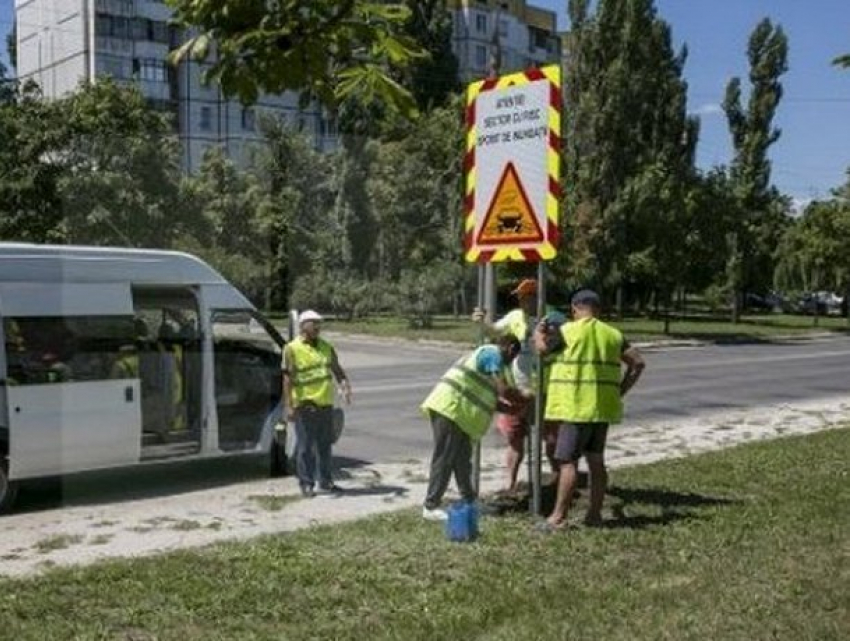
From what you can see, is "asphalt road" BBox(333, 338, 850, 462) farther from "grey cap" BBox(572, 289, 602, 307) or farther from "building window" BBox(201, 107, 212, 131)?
"building window" BBox(201, 107, 212, 131)

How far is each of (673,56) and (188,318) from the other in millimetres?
36764

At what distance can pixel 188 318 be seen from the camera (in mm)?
11383

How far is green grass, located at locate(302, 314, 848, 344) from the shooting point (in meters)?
38.7

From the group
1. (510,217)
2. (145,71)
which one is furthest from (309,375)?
(145,71)

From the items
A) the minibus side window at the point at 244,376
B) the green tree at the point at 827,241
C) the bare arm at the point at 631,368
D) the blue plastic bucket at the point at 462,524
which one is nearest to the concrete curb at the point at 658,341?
the green tree at the point at 827,241

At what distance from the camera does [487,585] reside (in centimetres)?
680

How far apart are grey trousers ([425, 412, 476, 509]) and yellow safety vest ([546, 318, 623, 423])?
0.70 meters

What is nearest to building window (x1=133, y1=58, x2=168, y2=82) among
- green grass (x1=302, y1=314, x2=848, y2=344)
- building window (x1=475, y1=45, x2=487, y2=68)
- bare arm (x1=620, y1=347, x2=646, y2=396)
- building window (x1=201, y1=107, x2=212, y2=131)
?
building window (x1=201, y1=107, x2=212, y2=131)

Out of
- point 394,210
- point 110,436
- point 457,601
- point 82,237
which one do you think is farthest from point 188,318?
point 394,210

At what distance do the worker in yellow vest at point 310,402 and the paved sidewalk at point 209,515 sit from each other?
0.26 m

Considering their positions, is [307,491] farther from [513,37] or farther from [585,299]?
[513,37]

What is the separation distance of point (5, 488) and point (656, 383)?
15.2m

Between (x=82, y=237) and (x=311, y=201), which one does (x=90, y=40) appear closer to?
(x=311, y=201)

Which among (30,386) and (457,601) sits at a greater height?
(30,386)
